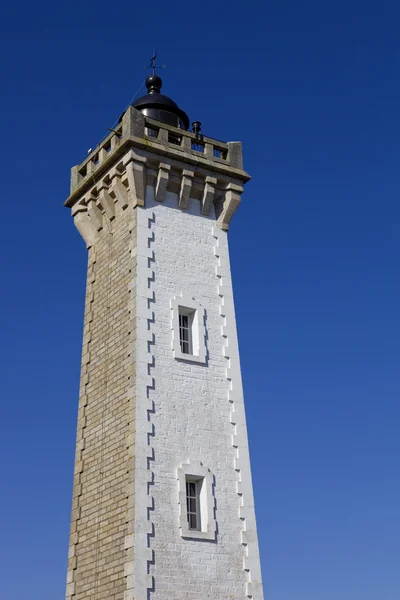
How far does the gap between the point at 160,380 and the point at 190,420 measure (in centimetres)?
108

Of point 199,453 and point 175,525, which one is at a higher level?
point 199,453

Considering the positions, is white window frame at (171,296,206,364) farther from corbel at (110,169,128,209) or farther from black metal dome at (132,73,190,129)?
black metal dome at (132,73,190,129)

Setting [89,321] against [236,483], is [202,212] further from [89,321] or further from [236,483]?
→ [236,483]

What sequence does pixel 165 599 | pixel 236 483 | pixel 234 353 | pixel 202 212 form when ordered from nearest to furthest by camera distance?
pixel 165 599 → pixel 236 483 → pixel 234 353 → pixel 202 212

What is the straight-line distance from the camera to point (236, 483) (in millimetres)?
16422

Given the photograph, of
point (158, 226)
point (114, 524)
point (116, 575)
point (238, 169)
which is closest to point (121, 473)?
point (114, 524)

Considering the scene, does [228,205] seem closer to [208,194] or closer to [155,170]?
[208,194]

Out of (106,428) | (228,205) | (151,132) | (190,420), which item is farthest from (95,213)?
(190,420)

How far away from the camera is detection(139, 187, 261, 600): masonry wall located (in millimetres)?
14848

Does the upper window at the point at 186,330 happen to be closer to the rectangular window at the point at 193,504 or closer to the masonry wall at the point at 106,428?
the masonry wall at the point at 106,428

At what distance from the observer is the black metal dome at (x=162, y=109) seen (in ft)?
66.4

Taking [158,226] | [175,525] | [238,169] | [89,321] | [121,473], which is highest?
[238,169]

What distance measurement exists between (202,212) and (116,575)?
8.91 meters

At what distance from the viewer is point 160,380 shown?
16.2 m
